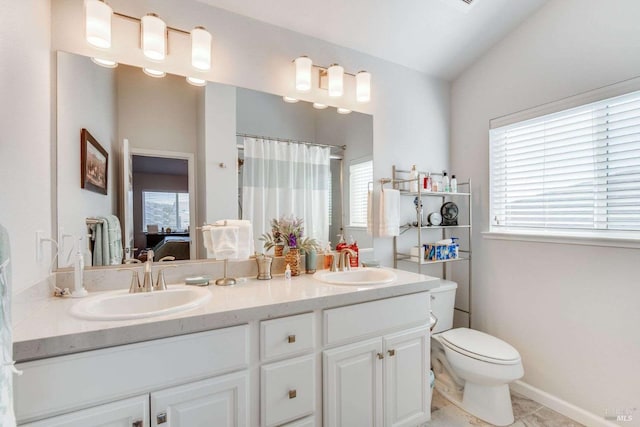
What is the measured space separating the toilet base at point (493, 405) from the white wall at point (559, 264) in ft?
1.32

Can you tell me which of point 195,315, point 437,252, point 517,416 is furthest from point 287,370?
point 517,416

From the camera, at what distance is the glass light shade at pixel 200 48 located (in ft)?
5.11

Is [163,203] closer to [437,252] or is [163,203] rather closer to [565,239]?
[437,252]

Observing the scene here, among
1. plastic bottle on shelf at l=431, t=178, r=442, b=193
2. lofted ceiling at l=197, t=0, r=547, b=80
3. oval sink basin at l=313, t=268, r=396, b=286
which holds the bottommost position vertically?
oval sink basin at l=313, t=268, r=396, b=286

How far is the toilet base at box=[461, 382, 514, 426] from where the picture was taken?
70.8 inches

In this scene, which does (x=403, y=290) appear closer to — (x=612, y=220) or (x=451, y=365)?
(x=451, y=365)

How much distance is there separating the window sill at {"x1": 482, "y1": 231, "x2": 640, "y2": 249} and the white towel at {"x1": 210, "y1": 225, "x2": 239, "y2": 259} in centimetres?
195

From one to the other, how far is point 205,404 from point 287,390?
1.08 ft

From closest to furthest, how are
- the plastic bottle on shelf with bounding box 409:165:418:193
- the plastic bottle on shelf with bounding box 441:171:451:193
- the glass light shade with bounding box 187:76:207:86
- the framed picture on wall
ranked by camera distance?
1. the framed picture on wall
2. the glass light shade with bounding box 187:76:207:86
3. the plastic bottle on shelf with bounding box 409:165:418:193
4. the plastic bottle on shelf with bounding box 441:171:451:193

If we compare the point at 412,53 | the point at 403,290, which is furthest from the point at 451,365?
the point at 412,53

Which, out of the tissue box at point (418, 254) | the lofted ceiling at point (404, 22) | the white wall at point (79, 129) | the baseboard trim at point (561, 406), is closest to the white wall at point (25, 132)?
the white wall at point (79, 129)

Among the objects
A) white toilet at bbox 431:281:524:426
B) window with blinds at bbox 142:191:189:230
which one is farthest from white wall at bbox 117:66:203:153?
white toilet at bbox 431:281:524:426

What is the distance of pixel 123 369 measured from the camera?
38.1 inches

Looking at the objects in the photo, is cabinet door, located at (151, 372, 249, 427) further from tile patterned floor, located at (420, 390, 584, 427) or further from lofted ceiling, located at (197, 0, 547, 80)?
lofted ceiling, located at (197, 0, 547, 80)
